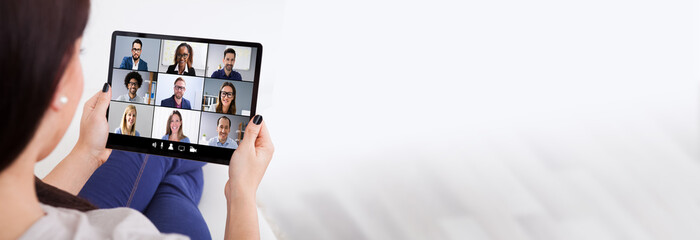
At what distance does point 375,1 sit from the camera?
1099mm

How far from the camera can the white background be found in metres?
0.78

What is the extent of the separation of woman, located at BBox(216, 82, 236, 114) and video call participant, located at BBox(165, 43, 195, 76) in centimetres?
7

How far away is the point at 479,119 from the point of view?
3.20ft

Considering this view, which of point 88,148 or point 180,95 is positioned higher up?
point 180,95

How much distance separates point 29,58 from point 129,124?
56 cm

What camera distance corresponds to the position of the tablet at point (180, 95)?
0.91 meters

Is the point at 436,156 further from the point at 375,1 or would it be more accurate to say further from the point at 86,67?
the point at 86,67

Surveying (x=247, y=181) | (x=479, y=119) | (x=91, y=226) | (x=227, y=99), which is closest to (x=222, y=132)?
(x=227, y=99)

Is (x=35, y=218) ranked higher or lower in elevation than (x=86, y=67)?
lower

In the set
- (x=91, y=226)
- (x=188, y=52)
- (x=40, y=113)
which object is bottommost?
(x=91, y=226)

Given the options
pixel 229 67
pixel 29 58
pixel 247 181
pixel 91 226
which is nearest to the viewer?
pixel 29 58

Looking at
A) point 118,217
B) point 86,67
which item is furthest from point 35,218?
point 86,67

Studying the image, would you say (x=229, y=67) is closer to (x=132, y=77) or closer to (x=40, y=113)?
(x=132, y=77)

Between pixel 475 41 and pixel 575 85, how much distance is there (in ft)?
0.69
